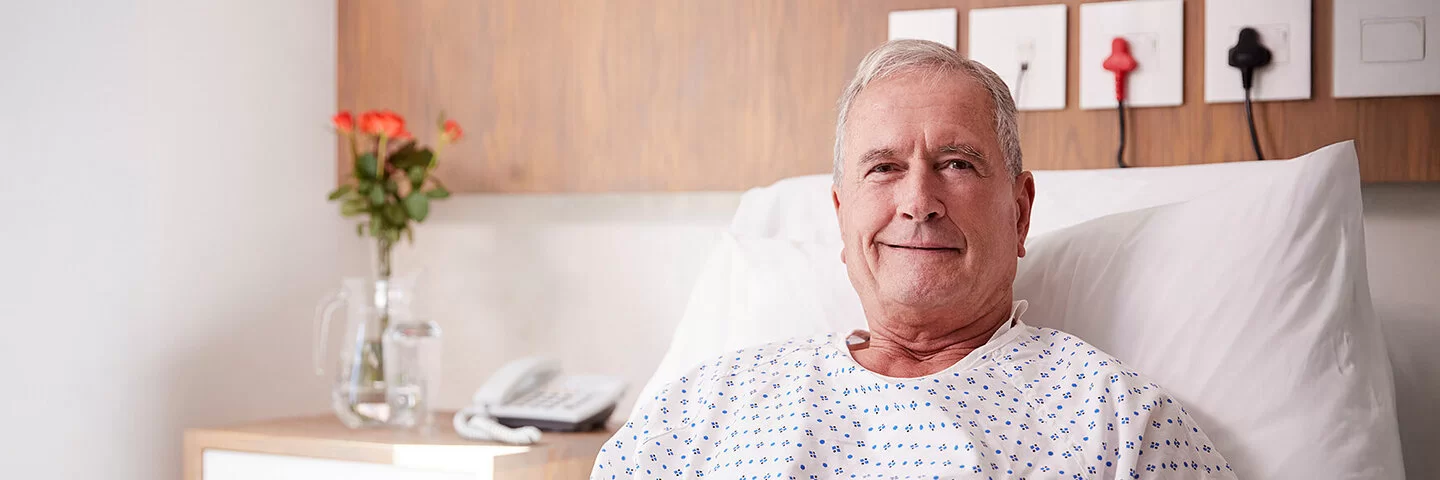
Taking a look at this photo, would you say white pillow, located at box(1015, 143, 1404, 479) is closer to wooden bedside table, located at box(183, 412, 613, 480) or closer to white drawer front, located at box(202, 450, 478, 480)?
wooden bedside table, located at box(183, 412, 613, 480)

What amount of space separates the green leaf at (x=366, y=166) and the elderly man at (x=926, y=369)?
866 mm

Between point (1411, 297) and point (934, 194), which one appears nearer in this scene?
point (934, 194)

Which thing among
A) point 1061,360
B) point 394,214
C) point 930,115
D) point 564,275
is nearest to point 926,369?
point 1061,360

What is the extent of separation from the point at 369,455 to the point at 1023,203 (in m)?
0.95

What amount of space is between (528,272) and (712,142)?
1.42ft

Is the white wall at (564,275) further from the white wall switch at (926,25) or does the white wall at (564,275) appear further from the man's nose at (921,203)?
the man's nose at (921,203)

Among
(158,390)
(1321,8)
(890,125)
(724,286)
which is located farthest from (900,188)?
(158,390)

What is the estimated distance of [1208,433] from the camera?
1128mm

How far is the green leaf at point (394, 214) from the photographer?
6.28 ft

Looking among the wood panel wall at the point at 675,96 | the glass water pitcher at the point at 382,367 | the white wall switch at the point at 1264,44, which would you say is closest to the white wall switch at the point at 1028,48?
the wood panel wall at the point at 675,96

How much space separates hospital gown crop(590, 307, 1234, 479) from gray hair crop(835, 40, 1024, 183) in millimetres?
199

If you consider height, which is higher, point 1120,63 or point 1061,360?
point 1120,63

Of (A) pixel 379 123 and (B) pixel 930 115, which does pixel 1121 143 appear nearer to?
(B) pixel 930 115

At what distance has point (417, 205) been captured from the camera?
1910 millimetres
